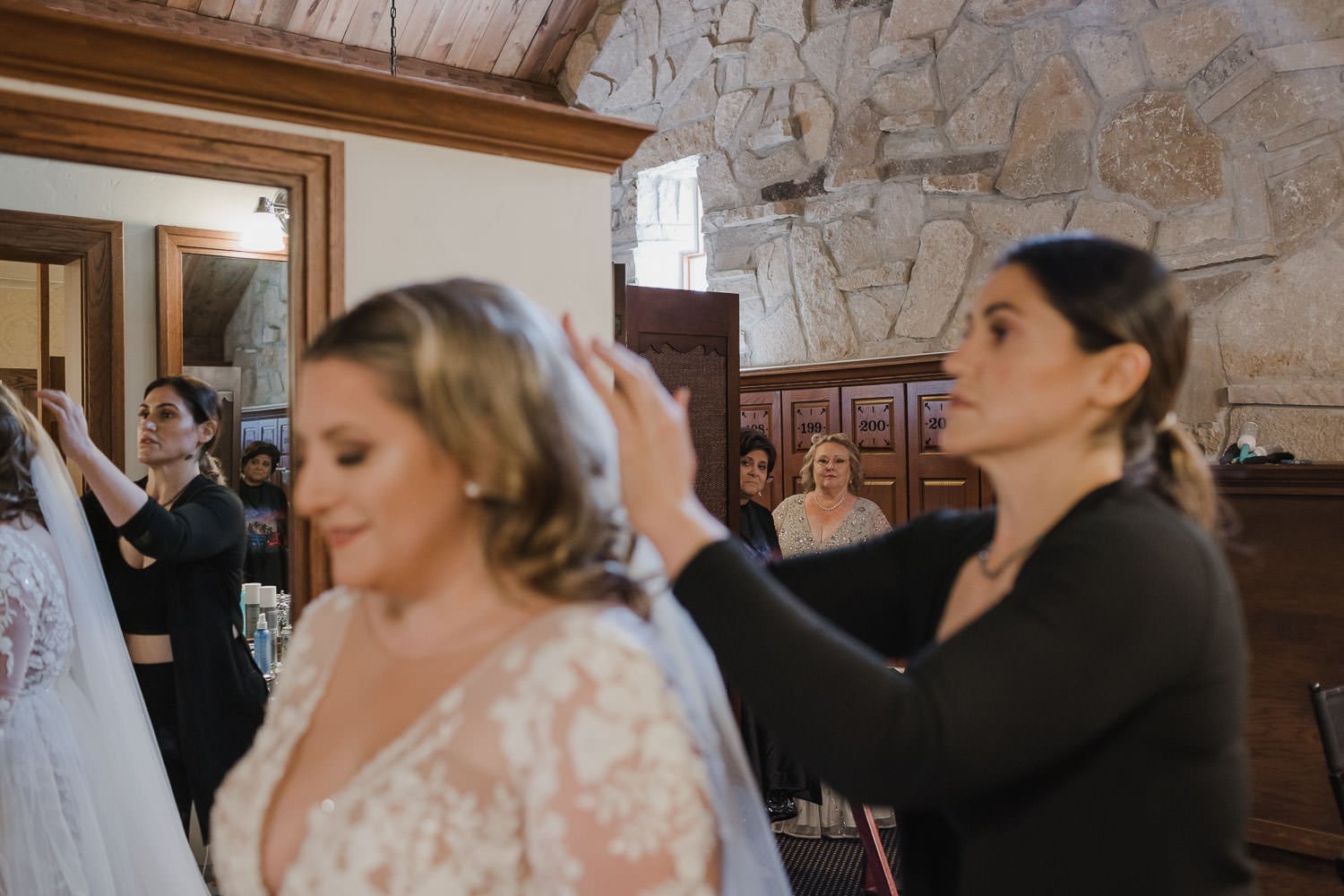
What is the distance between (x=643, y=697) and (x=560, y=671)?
66 mm

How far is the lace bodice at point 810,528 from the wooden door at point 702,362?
78 cm

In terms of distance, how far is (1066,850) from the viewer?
900 millimetres

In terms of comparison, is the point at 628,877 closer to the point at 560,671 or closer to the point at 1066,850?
the point at 560,671

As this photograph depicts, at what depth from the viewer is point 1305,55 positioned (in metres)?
3.51

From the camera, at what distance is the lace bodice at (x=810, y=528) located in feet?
14.3

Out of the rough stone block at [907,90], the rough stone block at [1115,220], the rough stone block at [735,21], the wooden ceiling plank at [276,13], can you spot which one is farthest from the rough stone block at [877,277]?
the wooden ceiling plank at [276,13]

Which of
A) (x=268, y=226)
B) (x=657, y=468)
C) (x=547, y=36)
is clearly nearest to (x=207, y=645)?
(x=268, y=226)

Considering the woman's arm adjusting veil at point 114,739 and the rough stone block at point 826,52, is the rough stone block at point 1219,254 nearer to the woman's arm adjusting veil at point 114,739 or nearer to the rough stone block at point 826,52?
the rough stone block at point 826,52

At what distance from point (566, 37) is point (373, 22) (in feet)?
3.32

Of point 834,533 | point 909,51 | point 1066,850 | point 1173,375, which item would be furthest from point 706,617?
point 909,51

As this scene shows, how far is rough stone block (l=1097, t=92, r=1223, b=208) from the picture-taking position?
3787mm

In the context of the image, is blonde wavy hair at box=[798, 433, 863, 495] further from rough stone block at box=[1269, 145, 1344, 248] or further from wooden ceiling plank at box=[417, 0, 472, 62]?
wooden ceiling plank at box=[417, 0, 472, 62]

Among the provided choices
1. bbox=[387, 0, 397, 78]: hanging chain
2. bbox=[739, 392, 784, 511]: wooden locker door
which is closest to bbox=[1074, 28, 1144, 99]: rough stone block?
bbox=[739, 392, 784, 511]: wooden locker door

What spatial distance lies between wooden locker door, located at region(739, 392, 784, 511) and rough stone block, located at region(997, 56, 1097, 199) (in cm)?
138
